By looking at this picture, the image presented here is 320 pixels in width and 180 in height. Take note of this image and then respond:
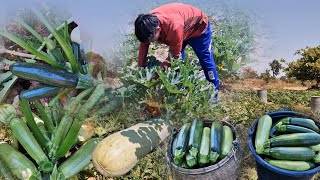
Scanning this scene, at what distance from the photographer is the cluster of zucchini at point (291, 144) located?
283 cm

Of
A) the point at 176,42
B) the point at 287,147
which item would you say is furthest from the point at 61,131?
the point at 287,147

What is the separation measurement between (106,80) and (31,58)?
3.28ft

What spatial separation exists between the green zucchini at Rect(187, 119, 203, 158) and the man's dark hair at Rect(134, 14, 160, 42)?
2.48 ft

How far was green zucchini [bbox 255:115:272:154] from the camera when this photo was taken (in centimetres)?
288

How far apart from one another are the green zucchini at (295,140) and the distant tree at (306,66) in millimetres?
10098

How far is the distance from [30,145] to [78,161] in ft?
1.21

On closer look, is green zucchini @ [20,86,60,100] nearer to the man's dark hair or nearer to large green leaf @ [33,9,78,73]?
large green leaf @ [33,9,78,73]

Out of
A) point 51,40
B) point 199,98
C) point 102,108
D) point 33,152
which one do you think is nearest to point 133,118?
point 102,108

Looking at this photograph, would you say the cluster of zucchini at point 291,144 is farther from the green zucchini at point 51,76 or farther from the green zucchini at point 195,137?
the green zucchini at point 51,76

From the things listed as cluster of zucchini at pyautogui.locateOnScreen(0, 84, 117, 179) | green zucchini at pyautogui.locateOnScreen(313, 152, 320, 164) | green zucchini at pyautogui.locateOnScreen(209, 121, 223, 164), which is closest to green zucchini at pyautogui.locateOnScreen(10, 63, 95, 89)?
cluster of zucchini at pyautogui.locateOnScreen(0, 84, 117, 179)

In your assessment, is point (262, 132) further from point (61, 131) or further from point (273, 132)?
point (61, 131)

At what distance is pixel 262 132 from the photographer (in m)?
2.95

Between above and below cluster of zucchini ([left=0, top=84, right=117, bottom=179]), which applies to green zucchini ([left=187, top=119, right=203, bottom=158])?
below

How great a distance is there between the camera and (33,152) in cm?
306
